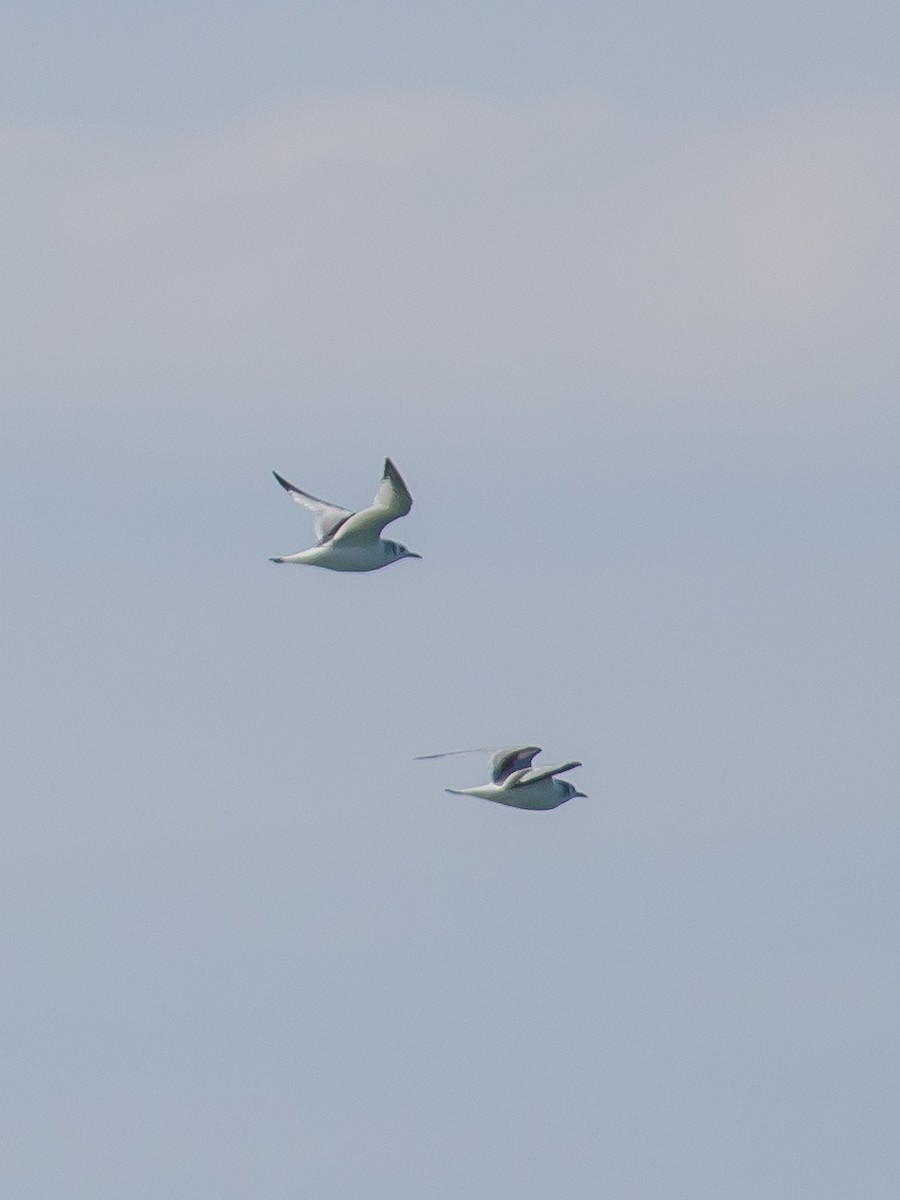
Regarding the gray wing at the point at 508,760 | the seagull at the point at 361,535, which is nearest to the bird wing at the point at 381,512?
the seagull at the point at 361,535

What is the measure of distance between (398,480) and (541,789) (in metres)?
9.03

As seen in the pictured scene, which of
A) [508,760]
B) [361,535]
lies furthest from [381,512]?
[508,760]

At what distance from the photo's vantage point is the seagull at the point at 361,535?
311 ft

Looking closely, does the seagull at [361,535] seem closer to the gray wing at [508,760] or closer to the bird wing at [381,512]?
the bird wing at [381,512]

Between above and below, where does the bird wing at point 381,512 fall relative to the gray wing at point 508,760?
above

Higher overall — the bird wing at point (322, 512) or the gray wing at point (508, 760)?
the bird wing at point (322, 512)

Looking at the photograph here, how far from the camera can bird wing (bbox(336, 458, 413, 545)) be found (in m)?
93.8

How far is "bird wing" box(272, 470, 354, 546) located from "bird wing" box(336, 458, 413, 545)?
458 mm

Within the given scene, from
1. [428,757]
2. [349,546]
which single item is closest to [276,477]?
[349,546]

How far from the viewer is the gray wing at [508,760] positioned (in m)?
97.3

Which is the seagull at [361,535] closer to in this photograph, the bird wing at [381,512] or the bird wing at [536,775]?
the bird wing at [381,512]

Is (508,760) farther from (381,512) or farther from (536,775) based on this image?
(381,512)

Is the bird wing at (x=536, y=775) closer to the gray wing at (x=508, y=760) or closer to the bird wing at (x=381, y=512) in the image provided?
the gray wing at (x=508, y=760)

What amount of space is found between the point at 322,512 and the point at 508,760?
22.9ft
